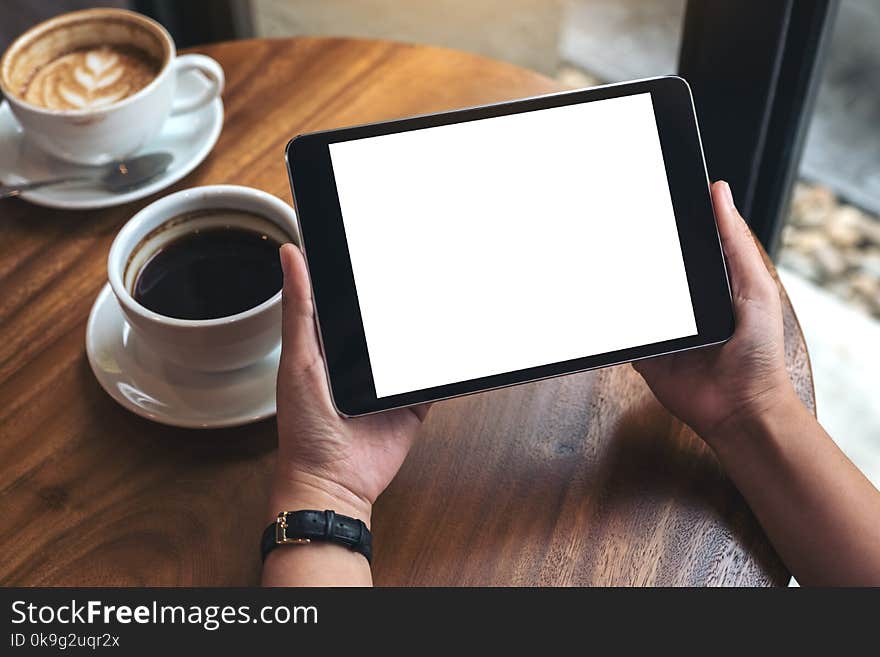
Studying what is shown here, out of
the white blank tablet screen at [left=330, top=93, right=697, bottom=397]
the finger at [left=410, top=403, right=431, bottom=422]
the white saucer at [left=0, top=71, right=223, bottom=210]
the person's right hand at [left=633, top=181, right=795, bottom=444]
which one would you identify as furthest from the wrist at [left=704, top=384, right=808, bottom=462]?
the white saucer at [left=0, top=71, right=223, bottom=210]

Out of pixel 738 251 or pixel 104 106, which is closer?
pixel 738 251

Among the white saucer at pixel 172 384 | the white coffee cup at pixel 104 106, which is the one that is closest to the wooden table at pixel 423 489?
the white saucer at pixel 172 384

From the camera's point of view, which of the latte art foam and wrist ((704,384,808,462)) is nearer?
wrist ((704,384,808,462))

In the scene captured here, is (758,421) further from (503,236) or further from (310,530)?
(310,530)

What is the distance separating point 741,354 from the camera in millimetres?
667

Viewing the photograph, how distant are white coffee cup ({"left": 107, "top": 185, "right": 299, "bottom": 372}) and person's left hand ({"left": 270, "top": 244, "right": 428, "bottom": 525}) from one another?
49 mm

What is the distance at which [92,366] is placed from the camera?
733mm

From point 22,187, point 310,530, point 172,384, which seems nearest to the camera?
point 310,530

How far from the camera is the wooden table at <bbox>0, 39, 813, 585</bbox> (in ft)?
2.12

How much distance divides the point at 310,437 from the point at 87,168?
444mm

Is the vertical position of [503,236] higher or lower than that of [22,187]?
higher

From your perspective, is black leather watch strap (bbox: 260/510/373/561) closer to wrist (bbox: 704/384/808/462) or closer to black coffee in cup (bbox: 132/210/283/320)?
black coffee in cup (bbox: 132/210/283/320)

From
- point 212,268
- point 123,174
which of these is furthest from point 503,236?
point 123,174
